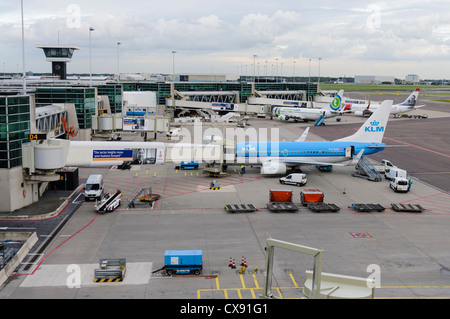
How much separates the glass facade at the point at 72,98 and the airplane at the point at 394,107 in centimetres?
9914

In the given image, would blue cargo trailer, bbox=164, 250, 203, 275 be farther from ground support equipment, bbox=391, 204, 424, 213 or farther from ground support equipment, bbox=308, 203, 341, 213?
ground support equipment, bbox=391, 204, 424, 213

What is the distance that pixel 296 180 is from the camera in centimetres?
5584

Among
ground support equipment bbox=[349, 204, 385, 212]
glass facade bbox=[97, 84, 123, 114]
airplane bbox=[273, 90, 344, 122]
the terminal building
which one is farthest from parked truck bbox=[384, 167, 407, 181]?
airplane bbox=[273, 90, 344, 122]

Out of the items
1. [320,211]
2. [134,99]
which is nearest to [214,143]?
[320,211]

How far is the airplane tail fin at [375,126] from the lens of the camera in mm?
62812

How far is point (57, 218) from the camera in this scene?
41250 millimetres

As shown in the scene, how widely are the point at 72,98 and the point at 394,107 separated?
107 metres

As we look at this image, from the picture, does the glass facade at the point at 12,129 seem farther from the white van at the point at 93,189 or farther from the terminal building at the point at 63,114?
the white van at the point at 93,189

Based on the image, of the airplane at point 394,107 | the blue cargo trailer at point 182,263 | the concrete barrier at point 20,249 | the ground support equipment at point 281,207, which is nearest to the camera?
the concrete barrier at point 20,249

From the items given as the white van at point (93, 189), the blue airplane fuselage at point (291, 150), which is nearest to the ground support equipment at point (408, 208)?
the blue airplane fuselage at point (291, 150)

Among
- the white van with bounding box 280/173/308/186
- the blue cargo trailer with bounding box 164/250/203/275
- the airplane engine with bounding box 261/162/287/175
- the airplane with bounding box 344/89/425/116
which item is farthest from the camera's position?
the airplane with bounding box 344/89/425/116

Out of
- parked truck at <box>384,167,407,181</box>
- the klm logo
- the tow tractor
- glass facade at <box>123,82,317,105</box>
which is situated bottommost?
the tow tractor

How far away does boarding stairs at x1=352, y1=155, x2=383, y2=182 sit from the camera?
5884 centimetres

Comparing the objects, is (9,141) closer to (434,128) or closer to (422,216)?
(422,216)
